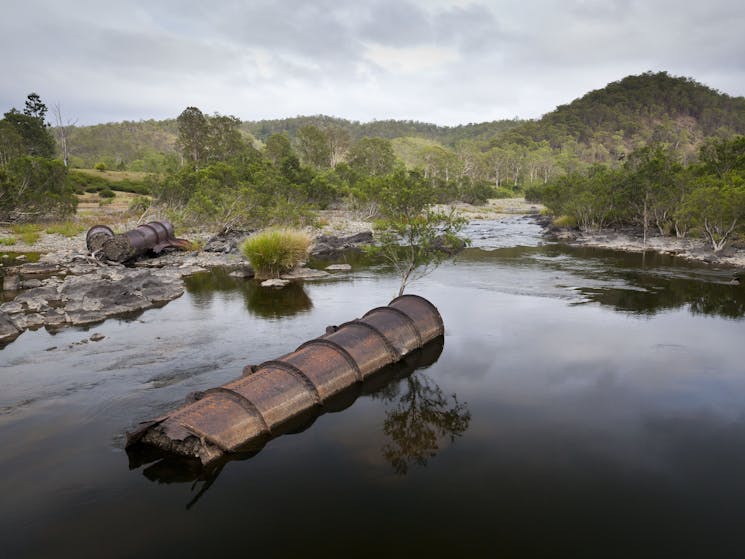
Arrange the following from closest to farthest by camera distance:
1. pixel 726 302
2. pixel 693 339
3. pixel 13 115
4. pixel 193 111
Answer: pixel 693 339, pixel 726 302, pixel 13 115, pixel 193 111

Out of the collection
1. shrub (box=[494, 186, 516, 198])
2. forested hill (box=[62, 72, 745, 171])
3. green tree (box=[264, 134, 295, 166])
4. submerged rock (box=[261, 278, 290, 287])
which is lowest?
submerged rock (box=[261, 278, 290, 287])

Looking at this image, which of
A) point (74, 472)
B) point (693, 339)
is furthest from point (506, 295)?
point (74, 472)

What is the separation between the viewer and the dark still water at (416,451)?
22.5ft

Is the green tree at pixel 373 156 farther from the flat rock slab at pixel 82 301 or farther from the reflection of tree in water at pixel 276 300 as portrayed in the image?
the flat rock slab at pixel 82 301

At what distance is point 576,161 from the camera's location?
13400 cm

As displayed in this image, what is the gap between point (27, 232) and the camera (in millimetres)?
33469

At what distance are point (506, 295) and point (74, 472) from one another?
1729 centimetres

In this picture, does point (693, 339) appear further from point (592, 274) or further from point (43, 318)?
point (43, 318)

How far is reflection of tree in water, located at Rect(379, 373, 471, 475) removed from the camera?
29.4 ft

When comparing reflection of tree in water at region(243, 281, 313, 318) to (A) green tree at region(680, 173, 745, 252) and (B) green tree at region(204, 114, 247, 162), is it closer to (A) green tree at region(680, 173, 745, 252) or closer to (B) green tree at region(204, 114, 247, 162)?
(A) green tree at region(680, 173, 745, 252)

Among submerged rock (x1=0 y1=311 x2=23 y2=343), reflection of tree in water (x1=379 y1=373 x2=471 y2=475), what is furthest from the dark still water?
submerged rock (x1=0 y1=311 x2=23 y2=343)

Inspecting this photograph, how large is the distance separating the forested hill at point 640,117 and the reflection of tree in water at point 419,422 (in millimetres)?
156925

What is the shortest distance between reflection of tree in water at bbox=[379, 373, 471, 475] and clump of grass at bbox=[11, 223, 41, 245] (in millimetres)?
30643

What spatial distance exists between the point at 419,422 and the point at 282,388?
9.70ft
